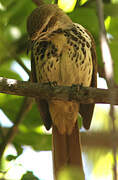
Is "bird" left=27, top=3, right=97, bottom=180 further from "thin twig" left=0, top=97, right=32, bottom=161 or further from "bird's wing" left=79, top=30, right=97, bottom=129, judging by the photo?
"thin twig" left=0, top=97, right=32, bottom=161

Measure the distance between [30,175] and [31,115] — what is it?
134 centimetres

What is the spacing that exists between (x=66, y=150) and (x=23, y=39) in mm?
1450

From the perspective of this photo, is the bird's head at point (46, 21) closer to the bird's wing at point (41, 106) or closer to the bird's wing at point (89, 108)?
the bird's wing at point (89, 108)

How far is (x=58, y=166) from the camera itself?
392cm

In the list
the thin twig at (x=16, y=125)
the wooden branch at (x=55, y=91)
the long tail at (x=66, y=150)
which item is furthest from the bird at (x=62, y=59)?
the wooden branch at (x=55, y=91)

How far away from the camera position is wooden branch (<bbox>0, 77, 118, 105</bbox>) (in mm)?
3123

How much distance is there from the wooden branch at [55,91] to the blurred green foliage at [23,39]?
0.27 m

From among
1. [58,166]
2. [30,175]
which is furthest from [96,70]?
[30,175]

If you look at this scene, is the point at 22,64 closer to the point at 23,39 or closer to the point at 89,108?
the point at 23,39

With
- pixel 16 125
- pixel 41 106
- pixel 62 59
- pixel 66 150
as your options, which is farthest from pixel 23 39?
pixel 66 150

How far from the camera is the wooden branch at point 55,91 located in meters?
3.12

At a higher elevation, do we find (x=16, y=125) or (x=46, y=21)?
(x=46, y=21)

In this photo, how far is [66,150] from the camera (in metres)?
4.22

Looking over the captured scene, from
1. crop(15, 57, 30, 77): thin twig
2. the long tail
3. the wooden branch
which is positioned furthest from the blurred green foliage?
the long tail
